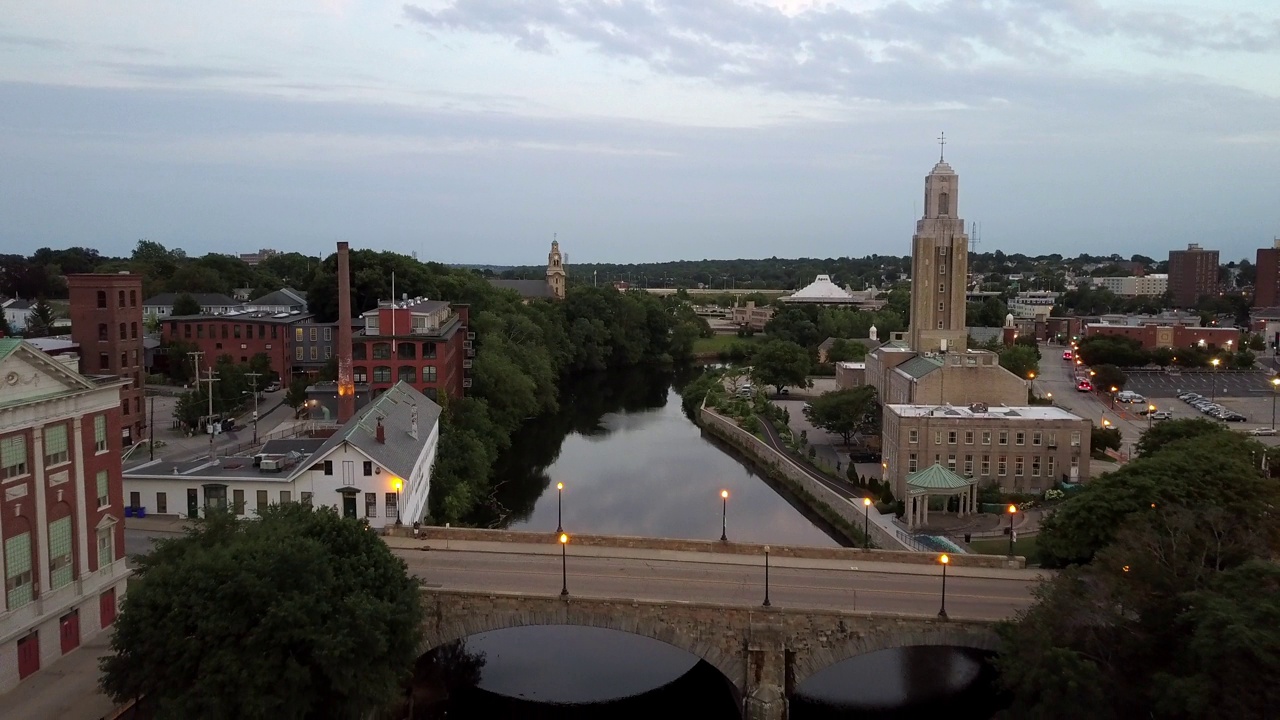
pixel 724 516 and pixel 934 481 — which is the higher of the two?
pixel 724 516

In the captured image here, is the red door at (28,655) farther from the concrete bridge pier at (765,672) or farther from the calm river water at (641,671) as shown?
the concrete bridge pier at (765,672)

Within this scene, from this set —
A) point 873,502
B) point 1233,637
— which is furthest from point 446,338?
point 1233,637

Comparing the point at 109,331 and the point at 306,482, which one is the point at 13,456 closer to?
the point at 306,482

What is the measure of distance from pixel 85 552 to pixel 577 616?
13.0 meters

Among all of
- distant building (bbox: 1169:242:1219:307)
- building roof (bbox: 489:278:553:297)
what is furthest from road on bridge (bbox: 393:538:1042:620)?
distant building (bbox: 1169:242:1219:307)

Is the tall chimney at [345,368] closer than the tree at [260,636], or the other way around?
the tree at [260,636]

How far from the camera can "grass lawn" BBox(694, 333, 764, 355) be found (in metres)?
128

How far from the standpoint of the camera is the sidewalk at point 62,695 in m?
20.7

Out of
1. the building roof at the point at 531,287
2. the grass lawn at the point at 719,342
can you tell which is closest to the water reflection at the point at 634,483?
the grass lawn at the point at 719,342

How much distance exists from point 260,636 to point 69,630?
847 centimetres

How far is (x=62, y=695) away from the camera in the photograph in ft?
70.9

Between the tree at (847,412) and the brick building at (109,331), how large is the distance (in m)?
39.1

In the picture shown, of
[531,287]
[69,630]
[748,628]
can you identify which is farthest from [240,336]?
[531,287]

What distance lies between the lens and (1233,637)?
16656mm
